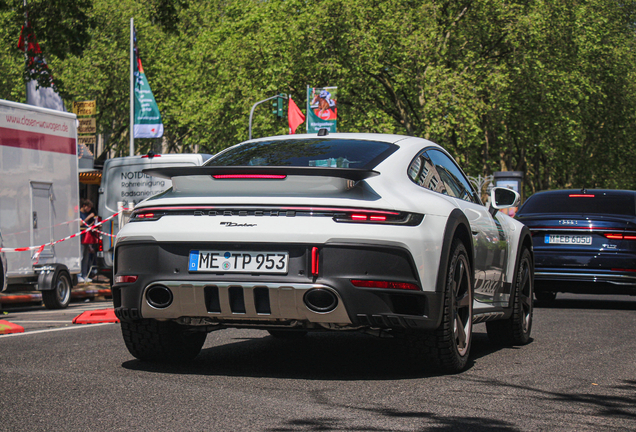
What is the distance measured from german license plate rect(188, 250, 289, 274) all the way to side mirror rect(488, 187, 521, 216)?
2699mm

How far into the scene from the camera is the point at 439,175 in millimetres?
6344

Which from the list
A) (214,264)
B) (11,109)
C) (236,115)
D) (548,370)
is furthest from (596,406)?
(236,115)

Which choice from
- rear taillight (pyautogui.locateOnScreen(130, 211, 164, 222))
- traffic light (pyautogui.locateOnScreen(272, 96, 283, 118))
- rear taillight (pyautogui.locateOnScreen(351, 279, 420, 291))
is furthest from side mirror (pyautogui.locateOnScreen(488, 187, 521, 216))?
traffic light (pyautogui.locateOnScreen(272, 96, 283, 118))

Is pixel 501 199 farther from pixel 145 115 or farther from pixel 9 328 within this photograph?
pixel 145 115

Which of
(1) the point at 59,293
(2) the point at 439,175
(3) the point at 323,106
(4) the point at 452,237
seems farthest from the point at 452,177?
(3) the point at 323,106

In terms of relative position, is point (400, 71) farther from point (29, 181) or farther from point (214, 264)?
point (214, 264)

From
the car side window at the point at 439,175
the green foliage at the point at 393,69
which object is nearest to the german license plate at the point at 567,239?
the car side window at the point at 439,175

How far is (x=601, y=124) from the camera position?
1949 inches

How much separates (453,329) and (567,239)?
6.72 meters

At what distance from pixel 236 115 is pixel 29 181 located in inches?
1111

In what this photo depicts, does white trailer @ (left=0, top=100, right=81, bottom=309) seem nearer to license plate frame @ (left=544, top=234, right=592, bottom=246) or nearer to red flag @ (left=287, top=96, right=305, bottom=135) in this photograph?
license plate frame @ (left=544, top=234, right=592, bottom=246)

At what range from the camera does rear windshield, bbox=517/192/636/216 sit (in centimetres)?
1220

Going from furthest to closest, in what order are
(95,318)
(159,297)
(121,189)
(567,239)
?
1. (121,189)
2. (567,239)
3. (95,318)
4. (159,297)

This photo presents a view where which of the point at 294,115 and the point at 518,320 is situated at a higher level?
the point at 294,115
